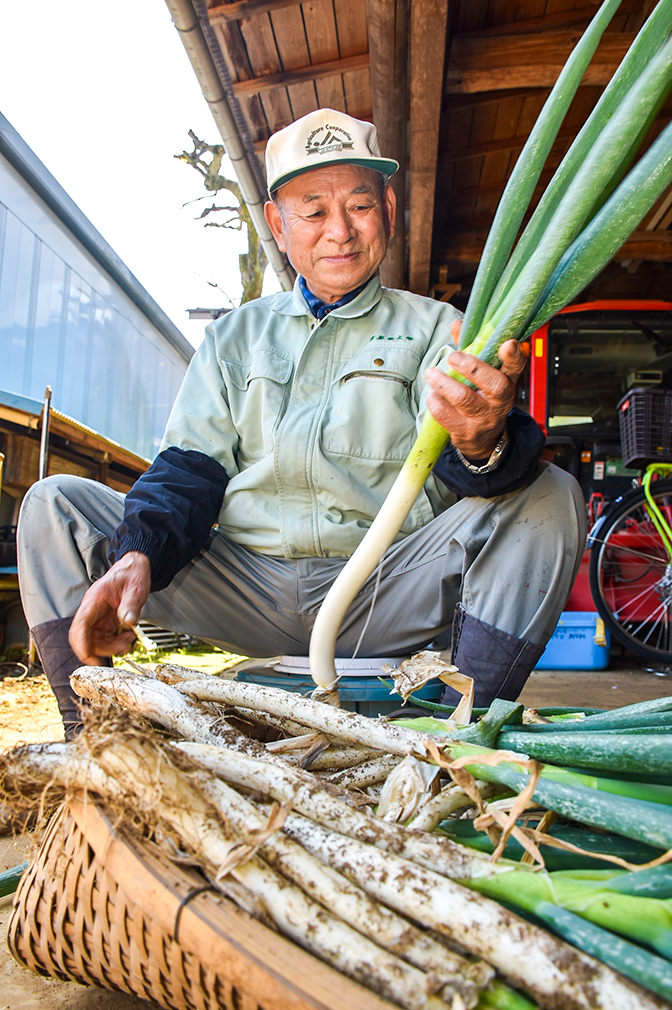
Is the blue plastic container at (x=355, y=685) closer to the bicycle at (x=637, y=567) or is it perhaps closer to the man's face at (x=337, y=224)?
the man's face at (x=337, y=224)

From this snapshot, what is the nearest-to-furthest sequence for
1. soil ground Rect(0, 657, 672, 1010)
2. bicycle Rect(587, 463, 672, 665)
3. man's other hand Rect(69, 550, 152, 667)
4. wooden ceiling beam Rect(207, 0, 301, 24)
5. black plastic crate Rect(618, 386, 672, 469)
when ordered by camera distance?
1. soil ground Rect(0, 657, 672, 1010)
2. man's other hand Rect(69, 550, 152, 667)
3. wooden ceiling beam Rect(207, 0, 301, 24)
4. black plastic crate Rect(618, 386, 672, 469)
5. bicycle Rect(587, 463, 672, 665)

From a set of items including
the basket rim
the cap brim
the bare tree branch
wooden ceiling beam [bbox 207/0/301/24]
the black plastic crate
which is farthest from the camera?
the bare tree branch

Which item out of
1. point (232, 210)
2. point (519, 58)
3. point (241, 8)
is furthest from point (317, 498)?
point (232, 210)

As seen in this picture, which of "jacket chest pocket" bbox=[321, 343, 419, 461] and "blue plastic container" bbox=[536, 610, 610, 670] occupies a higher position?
"jacket chest pocket" bbox=[321, 343, 419, 461]

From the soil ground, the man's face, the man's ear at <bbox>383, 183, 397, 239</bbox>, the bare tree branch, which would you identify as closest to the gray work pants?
the soil ground

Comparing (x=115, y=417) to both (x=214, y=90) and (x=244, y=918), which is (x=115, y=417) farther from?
(x=244, y=918)

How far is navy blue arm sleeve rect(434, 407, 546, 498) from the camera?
145 centimetres

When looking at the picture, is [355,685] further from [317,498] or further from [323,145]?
[323,145]

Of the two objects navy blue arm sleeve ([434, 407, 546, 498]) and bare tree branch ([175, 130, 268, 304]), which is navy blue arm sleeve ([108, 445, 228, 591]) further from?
bare tree branch ([175, 130, 268, 304])

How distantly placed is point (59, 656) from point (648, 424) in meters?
3.21

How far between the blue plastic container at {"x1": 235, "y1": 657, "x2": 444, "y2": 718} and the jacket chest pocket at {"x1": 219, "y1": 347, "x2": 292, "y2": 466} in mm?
549

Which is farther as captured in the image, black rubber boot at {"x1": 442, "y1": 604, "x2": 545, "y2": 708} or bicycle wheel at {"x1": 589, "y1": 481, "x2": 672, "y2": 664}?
bicycle wheel at {"x1": 589, "y1": 481, "x2": 672, "y2": 664}

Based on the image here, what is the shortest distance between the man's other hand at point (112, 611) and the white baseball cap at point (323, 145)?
1.12 metres

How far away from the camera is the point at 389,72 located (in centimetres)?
260
